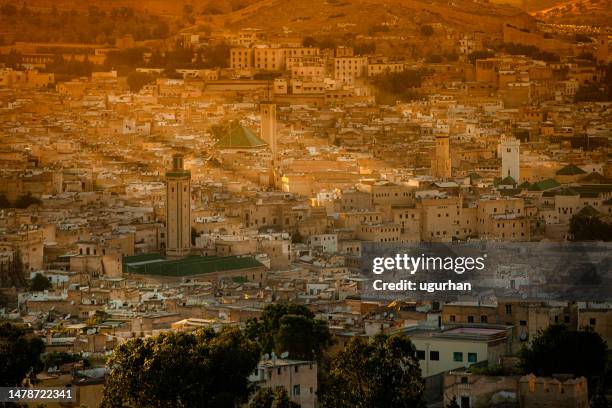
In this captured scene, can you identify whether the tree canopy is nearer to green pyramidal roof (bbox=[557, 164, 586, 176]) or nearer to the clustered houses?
the clustered houses

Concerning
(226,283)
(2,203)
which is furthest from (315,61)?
(226,283)

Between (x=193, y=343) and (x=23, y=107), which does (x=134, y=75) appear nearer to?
(x=23, y=107)

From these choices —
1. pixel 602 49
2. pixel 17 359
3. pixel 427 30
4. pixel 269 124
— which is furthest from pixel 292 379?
pixel 427 30

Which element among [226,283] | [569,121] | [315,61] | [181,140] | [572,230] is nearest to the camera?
[226,283]

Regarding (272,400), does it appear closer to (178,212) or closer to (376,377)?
(376,377)

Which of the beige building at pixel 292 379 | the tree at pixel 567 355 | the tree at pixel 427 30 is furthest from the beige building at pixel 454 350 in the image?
the tree at pixel 427 30

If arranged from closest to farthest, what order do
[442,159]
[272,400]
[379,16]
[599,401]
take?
1. [599,401]
2. [272,400]
3. [442,159]
4. [379,16]
